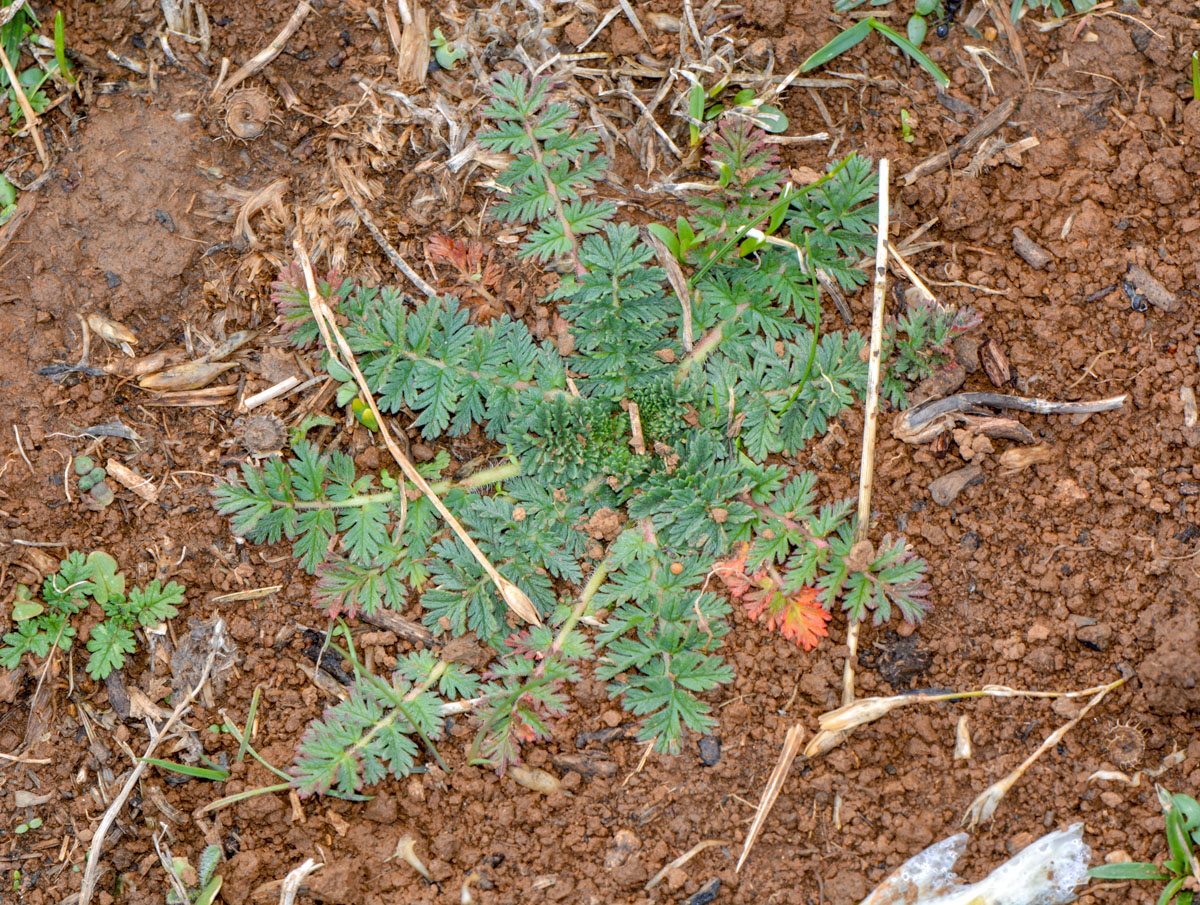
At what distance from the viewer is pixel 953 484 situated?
3094 mm

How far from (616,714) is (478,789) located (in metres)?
0.49

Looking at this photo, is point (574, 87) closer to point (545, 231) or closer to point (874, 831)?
point (545, 231)

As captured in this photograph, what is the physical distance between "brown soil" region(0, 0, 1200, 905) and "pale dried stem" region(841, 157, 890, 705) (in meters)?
0.07

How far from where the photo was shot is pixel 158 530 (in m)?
3.21

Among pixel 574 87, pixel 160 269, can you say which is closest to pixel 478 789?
pixel 160 269

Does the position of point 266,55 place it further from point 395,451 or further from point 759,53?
point 759,53

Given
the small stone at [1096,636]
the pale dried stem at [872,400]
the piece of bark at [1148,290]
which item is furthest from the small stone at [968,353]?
the small stone at [1096,636]

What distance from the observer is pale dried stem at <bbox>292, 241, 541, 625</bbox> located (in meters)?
2.99

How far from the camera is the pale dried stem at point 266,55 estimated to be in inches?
134

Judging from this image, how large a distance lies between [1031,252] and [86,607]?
3426 mm

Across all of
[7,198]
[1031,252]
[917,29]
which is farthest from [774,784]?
[7,198]

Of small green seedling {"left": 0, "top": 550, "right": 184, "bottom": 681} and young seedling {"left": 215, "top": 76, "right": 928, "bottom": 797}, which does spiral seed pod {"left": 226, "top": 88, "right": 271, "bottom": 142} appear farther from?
small green seedling {"left": 0, "top": 550, "right": 184, "bottom": 681}

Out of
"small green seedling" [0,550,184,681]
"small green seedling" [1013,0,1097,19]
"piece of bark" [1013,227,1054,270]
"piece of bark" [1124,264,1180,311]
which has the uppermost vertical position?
"small green seedling" [1013,0,1097,19]

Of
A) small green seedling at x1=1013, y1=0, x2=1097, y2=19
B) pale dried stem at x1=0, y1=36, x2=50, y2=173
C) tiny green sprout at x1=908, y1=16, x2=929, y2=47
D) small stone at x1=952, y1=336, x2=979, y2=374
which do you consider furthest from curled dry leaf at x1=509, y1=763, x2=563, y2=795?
small green seedling at x1=1013, y1=0, x2=1097, y2=19
